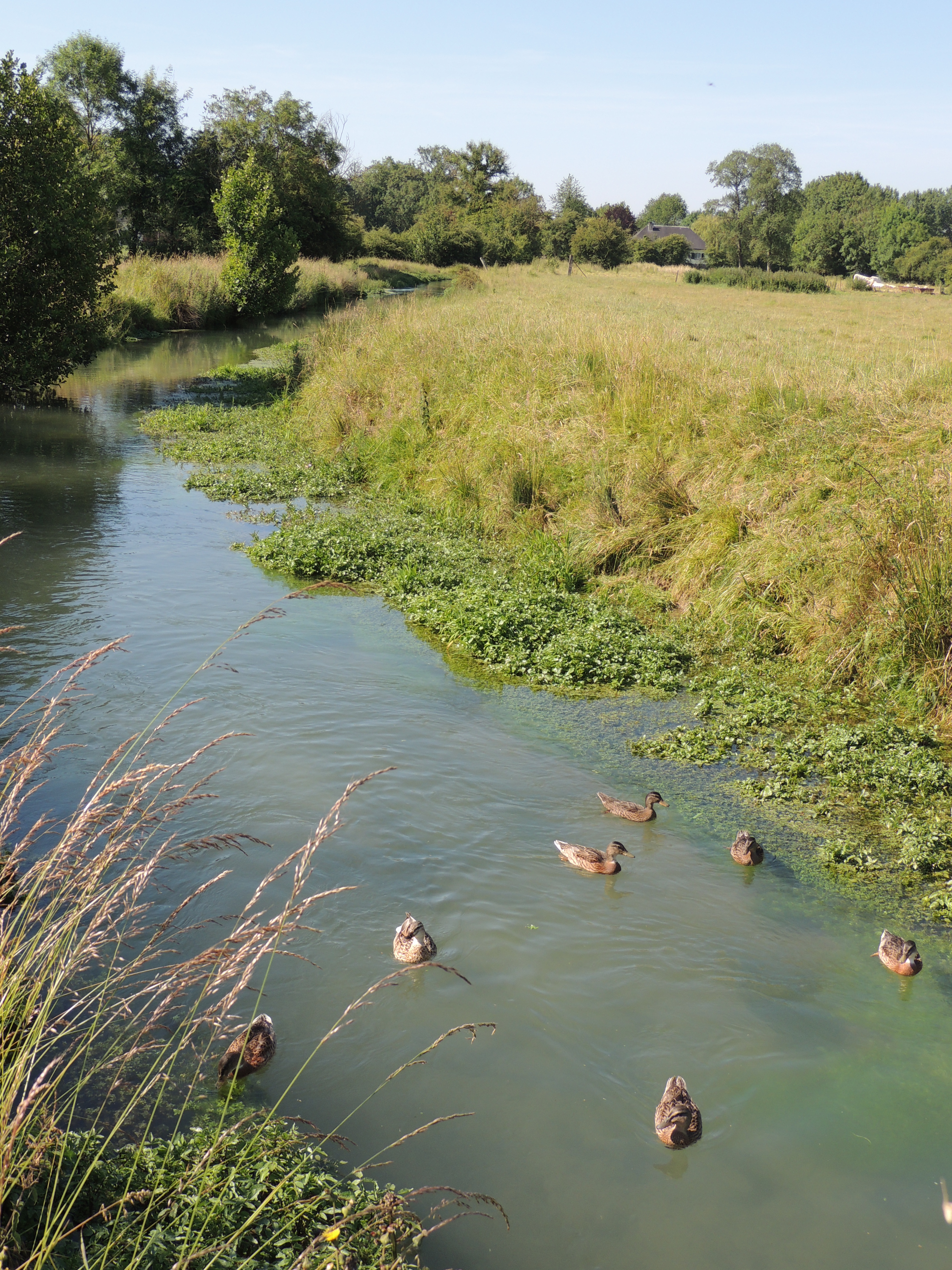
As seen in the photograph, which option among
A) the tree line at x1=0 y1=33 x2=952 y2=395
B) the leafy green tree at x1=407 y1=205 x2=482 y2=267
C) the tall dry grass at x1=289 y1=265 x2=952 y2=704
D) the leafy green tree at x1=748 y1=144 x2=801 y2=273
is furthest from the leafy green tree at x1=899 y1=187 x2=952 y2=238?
the tall dry grass at x1=289 y1=265 x2=952 y2=704

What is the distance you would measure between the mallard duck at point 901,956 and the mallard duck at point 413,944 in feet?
7.99

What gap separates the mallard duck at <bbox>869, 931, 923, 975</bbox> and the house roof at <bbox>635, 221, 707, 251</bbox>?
115448mm

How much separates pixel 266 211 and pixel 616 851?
105 ft

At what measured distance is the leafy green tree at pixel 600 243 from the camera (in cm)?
6819

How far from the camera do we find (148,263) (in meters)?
35.8

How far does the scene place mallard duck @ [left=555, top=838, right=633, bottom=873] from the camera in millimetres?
5527

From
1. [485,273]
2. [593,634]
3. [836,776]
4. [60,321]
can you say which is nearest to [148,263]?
[60,321]

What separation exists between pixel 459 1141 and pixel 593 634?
19.2ft

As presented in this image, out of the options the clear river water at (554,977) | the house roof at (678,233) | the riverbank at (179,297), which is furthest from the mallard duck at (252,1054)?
the house roof at (678,233)

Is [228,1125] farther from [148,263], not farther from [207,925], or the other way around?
[148,263]

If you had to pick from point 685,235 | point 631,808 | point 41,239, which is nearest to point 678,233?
A: point 685,235

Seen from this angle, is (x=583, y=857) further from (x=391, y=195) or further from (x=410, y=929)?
(x=391, y=195)

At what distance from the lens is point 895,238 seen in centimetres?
9369

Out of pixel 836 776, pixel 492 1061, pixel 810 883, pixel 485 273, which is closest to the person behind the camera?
pixel 492 1061
